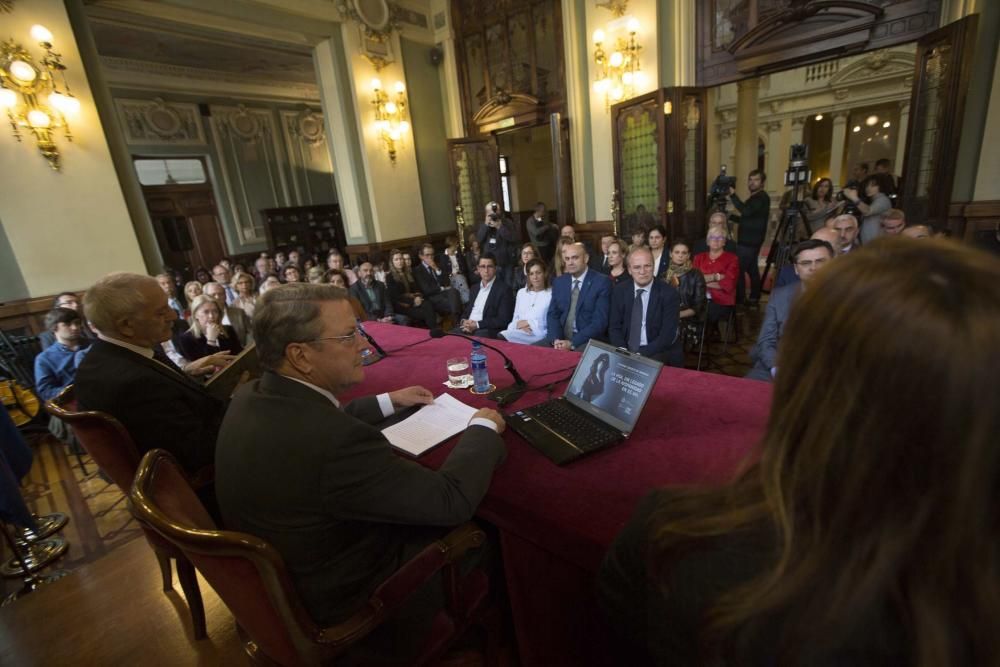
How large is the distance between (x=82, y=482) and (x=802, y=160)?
6.00 metres

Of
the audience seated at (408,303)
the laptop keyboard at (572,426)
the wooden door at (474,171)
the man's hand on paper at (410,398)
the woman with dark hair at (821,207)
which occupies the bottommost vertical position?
the audience seated at (408,303)

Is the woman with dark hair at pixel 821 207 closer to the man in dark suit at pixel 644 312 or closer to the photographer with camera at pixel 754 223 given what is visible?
the photographer with camera at pixel 754 223

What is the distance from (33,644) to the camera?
158cm

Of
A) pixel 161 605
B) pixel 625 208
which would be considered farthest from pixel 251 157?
pixel 161 605

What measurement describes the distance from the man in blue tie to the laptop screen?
1.34 metres

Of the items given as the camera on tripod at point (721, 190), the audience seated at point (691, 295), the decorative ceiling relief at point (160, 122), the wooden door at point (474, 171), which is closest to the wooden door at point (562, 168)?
the wooden door at point (474, 171)

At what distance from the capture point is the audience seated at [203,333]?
299cm

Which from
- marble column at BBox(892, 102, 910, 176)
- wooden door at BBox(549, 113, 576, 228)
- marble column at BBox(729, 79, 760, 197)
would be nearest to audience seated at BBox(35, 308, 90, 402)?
wooden door at BBox(549, 113, 576, 228)

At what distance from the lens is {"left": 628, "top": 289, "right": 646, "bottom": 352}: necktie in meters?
2.73

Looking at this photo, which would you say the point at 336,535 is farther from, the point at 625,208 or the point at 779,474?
the point at 625,208

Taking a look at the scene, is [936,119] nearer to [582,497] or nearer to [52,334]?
[582,497]

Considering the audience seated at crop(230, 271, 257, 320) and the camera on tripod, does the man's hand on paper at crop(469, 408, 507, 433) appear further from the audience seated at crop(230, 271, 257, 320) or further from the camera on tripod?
the camera on tripod

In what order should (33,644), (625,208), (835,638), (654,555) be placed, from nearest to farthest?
(835,638) < (654,555) < (33,644) < (625,208)

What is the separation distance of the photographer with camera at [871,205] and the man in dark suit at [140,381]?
4718mm
